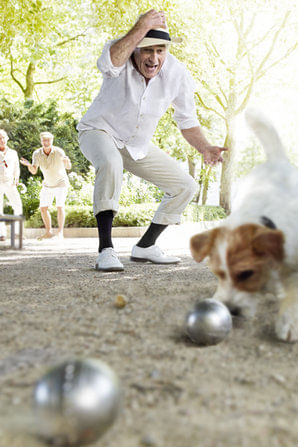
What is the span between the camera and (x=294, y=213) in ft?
8.42

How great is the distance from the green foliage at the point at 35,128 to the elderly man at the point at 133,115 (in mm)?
13376

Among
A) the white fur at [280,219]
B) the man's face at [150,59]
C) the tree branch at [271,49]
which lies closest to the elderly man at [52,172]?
the man's face at [150,59]

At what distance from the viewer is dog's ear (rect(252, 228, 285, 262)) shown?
91.7 inches

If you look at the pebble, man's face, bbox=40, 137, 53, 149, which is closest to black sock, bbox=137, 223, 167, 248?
the pebble

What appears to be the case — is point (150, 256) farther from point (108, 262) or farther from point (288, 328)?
point (288, 328)

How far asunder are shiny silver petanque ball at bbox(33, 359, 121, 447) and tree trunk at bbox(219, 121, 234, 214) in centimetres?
1725

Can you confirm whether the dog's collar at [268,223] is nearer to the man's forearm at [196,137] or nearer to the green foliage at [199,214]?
the man's forearm at [196,137]

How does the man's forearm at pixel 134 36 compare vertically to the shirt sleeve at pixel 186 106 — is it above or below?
above

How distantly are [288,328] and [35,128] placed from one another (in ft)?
59.3

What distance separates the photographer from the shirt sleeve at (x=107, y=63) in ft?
14.5

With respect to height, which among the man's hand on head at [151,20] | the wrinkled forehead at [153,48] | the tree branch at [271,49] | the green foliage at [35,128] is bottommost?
the wrinkled forehead at [153,48]

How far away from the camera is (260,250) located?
2.37m

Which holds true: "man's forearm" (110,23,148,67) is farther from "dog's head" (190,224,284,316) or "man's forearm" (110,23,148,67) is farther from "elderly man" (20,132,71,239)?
"elderly man" (20,132,71,239)

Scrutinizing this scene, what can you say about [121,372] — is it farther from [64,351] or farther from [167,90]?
[167,90]
